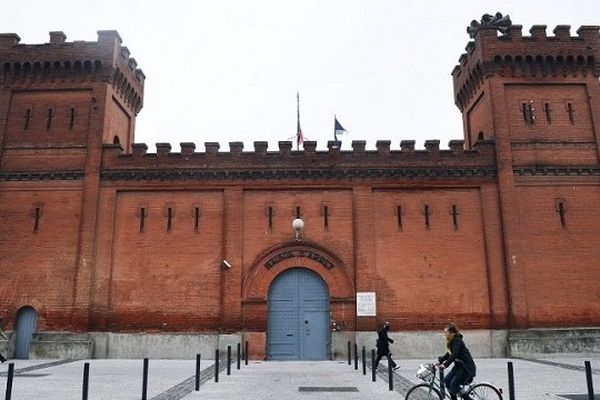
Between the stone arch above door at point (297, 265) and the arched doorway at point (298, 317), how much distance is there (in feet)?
1.03

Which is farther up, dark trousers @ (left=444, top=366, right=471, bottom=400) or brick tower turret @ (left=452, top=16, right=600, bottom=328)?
brick tower turret @ (left=452, top=16, right=600, bottom=328)

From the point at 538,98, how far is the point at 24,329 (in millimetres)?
23885

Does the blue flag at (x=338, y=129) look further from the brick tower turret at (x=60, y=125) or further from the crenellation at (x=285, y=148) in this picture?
the brick tower turret at (x=60, y=125)

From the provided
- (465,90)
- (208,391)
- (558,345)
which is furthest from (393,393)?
(465,90)

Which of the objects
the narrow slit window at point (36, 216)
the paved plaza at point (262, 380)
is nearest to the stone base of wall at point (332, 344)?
the paved plaza at point (262, 380)

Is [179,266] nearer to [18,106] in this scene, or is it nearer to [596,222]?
[18,106]

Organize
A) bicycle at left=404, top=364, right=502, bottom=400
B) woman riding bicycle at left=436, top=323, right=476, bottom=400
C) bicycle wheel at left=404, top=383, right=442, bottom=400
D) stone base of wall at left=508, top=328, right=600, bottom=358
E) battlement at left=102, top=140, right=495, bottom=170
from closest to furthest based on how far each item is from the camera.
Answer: bicycle at left=404, top=364, right=502, bottom=400 < woman riding bicycle at left=436, top=323, right=476, bottom=400 < bicycle wheel at left=404, top=383, right=442, bottom=400 < stone base of wall at left=508, top=328, right=600, bottom=358 < battlement at left=102, top=140, right=495, bottom=170

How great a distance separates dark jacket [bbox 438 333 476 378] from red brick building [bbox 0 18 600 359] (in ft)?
37.5

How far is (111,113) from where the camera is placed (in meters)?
24.6

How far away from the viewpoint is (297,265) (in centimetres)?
2188

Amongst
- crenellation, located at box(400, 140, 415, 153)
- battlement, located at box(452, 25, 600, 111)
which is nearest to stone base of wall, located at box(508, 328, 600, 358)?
crenellation, located at box(400, 140, 415, 153)

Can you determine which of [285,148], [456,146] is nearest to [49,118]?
[285,148]

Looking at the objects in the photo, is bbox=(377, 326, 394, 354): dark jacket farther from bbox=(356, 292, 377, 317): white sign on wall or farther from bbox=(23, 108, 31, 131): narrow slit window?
bbox=(23, 108, 31, 131): narrow slit window

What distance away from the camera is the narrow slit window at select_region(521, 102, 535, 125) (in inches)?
915
